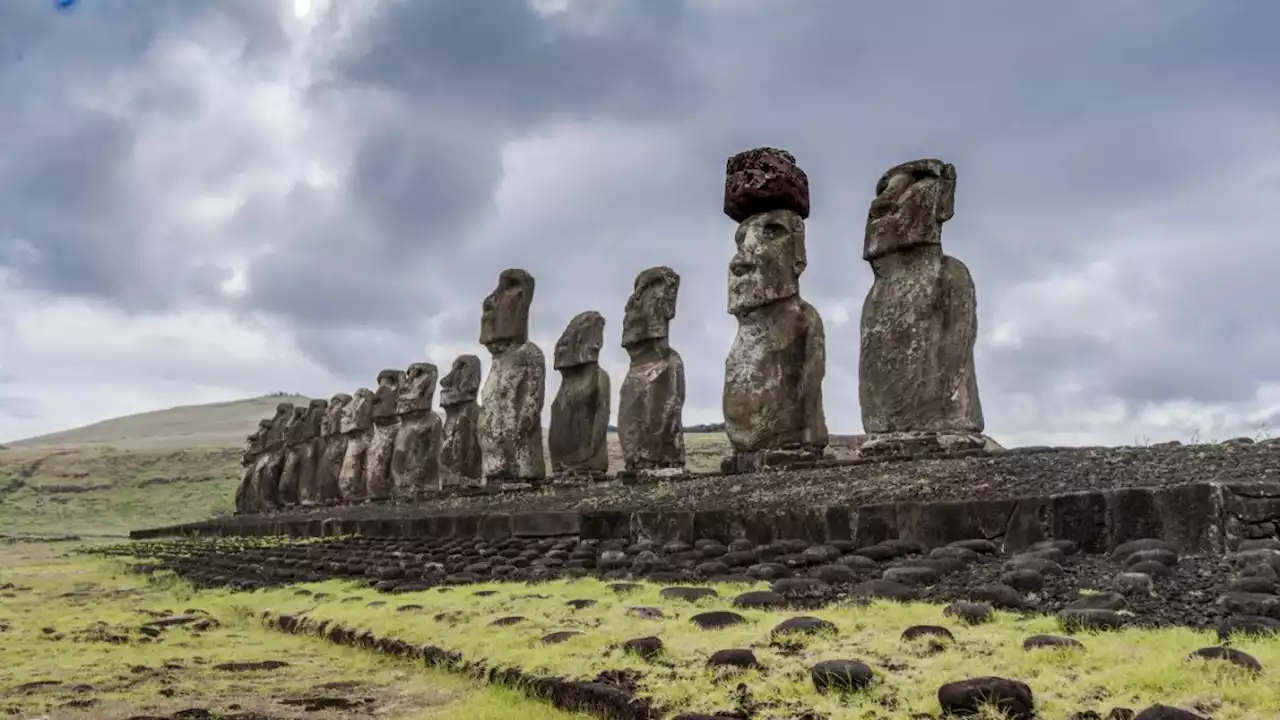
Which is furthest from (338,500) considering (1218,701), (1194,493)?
(1218,701)

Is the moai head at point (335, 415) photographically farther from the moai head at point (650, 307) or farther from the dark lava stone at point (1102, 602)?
the dark lava stone at point (1102, 602)

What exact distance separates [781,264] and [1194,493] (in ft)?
20.6

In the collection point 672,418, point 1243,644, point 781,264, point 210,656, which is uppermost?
point 781,264

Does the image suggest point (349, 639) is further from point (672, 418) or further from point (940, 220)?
point (672, 418)

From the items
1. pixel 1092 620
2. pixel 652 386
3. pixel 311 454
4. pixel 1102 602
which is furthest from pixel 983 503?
pixel 311 454

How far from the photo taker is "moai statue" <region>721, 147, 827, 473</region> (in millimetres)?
10992

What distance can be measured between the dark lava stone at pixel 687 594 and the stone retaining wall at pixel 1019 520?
1666 mm

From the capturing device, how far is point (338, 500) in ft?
82.4

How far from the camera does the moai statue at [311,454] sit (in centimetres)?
2738

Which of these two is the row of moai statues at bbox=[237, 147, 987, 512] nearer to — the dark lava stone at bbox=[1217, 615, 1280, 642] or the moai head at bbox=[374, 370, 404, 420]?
the moai head at bbox=[374, 370, 404, 420]

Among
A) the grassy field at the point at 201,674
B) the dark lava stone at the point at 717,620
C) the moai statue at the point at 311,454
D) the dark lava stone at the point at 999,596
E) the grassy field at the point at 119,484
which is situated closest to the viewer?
the dark lava stone at the point at 999,596

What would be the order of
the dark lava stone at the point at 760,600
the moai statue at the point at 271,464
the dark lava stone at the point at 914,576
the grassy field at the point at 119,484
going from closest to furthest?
the dark lava stone at the point at 760,600, the dark lava stone at the point at 914,576, the moai statue at the point at 271,464, the grassy field at the point at 119,484

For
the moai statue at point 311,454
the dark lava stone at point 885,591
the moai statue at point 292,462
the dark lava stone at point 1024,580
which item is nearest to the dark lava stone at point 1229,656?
the dark lava stone at point 1024,580

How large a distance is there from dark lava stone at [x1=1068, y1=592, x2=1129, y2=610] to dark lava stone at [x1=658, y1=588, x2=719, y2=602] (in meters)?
1.85
